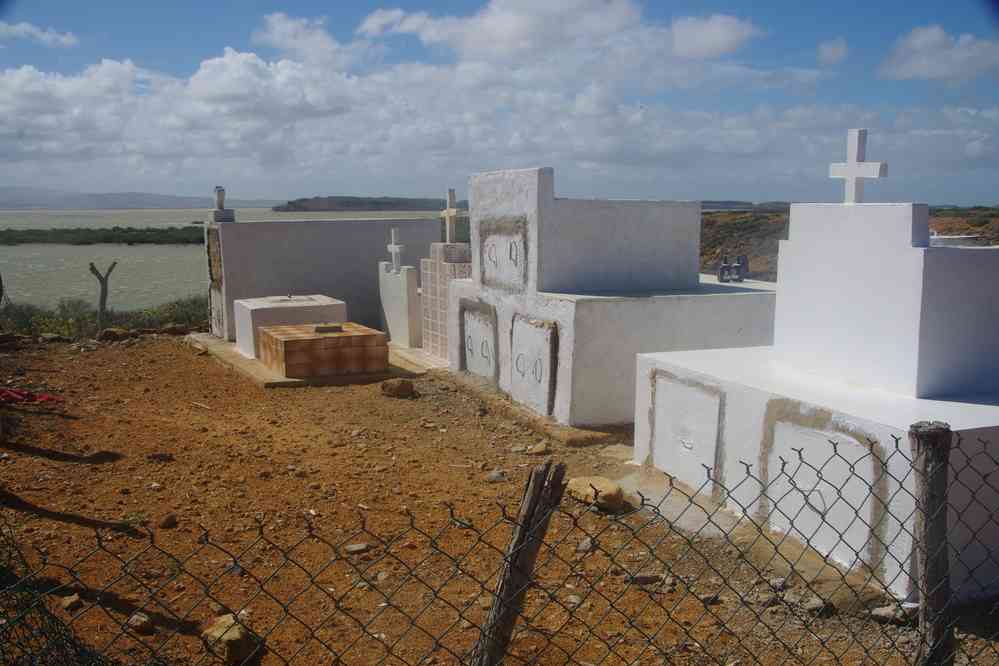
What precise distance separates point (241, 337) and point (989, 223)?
129 feet

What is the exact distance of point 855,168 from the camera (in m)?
6.61

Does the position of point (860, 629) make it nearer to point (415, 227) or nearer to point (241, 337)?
point (241, 337)

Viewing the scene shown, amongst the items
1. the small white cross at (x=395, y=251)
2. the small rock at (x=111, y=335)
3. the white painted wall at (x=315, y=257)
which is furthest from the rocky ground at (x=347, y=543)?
the small rock at (x=111, y=335)

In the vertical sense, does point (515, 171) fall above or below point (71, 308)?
above

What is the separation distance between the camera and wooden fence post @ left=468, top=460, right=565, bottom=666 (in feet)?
8.80

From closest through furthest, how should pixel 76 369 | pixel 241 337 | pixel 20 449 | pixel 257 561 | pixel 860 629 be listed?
pixel 860 629 → pixel 257 561 → pixel 20 449 → pixel 76 369 → pixel 241 337

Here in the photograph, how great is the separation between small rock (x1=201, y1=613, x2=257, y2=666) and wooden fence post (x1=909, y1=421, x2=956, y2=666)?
3101 millimetres

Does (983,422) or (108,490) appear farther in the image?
(108,490)

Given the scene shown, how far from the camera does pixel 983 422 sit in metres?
5.42

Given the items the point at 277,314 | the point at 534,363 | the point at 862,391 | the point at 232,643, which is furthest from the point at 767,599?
the point at 277,314

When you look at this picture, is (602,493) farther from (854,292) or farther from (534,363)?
(534,363)

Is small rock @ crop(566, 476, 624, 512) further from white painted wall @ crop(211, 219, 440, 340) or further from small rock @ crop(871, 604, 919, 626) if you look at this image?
white painted wall @ crop(211, 219, 440, 340)

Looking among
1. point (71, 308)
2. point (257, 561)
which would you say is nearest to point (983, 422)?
point (257, 561)

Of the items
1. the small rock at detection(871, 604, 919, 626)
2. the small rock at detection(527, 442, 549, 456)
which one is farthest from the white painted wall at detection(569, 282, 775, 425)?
the small rock at detection(871, 604, 919, 626)
